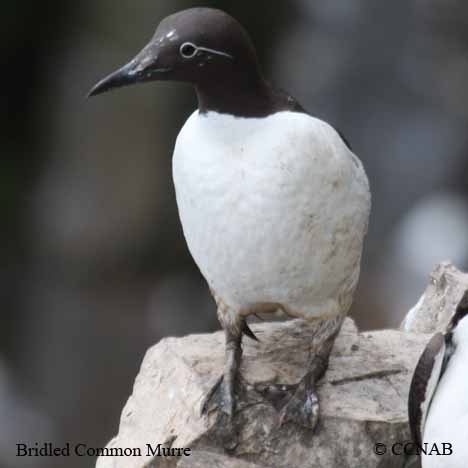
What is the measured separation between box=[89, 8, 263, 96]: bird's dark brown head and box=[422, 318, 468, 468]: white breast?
2.84ft

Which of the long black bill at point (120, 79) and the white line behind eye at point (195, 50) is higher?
the white line behind eye at point (195, 50)

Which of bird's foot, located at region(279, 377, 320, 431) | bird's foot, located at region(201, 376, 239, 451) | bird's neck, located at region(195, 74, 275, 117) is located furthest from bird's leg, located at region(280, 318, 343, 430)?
bird's neck, located at region(195, 74, 275, 117)

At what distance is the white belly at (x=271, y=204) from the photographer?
2.56 m

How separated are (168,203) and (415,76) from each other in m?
1.73

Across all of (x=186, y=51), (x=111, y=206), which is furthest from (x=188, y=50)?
(x=111, y=206)

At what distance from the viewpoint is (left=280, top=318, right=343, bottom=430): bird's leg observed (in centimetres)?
276

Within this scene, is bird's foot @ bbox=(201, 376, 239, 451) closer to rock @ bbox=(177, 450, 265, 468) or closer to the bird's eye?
rock @ bbox=(177, 450, 265, 468)

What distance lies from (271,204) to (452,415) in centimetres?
62

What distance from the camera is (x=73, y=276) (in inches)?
249

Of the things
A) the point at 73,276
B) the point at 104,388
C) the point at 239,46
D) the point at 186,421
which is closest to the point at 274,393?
the point at 186,421

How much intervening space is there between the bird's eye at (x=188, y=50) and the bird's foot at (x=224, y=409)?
0.84m

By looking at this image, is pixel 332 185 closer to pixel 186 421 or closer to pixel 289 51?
pixel 186 421

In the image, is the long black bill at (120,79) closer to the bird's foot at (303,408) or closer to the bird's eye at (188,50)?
the bird's eye at (188,50)

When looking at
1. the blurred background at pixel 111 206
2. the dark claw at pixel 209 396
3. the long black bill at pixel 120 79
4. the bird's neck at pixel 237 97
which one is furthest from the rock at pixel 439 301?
the blurred background at pixel 111 206
